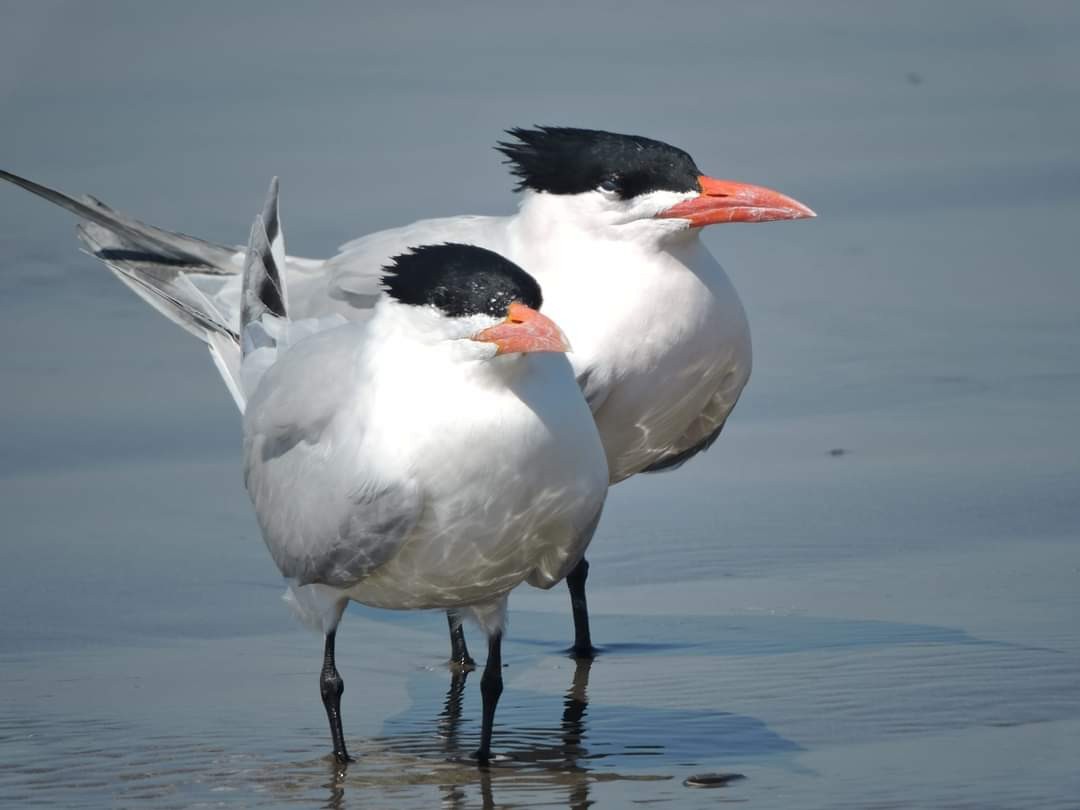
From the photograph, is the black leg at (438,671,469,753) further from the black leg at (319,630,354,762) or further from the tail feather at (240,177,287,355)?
the tail feather at (240,177,287,355)

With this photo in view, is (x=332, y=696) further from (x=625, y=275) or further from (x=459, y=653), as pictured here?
(x=625, y=275)

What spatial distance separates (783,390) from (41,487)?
9.69ft

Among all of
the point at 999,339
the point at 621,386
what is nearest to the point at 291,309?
the point at 621,386

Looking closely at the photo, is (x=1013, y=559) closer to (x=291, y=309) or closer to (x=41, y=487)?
(x=291, y=309)

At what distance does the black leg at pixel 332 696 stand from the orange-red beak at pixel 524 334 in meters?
1.16

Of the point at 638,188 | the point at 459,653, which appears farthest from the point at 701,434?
the point at 459,653

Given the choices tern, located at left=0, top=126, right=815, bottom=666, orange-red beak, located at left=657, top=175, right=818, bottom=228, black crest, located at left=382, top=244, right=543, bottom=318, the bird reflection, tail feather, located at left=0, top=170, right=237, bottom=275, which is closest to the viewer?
black crest, located at left=382, top=244, right=543, bottom=318

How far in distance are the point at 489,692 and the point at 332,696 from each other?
409 millimetres

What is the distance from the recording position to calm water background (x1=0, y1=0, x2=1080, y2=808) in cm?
552

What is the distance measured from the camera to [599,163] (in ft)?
20.5

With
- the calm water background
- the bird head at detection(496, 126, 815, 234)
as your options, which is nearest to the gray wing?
the calm water background

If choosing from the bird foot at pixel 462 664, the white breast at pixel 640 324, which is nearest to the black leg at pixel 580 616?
the bird foot at pixel 462 664

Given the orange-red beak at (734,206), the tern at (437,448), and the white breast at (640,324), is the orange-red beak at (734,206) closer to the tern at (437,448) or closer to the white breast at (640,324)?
the white breast at (640,324)

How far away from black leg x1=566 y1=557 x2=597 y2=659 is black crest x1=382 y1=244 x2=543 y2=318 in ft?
5.17
